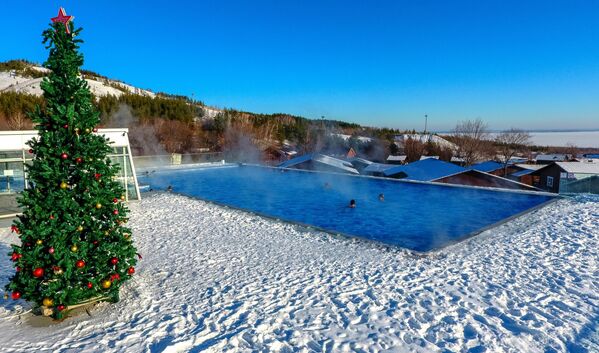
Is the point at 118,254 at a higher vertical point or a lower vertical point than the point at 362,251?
higher

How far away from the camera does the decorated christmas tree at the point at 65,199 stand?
10.6 feet

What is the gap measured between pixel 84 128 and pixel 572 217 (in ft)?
32.6

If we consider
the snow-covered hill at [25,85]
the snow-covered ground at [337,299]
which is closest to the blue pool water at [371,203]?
the snow-covered ground at [337,299]

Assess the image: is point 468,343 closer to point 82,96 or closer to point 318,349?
point 318,349

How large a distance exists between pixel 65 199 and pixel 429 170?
63.7 feet

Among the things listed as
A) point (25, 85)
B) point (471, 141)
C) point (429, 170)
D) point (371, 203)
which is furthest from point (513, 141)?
point (25, 85)

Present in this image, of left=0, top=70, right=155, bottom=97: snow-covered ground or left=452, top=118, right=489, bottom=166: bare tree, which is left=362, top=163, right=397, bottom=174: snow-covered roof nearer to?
left=452, top=118, right=489, bottom=166: bare tree

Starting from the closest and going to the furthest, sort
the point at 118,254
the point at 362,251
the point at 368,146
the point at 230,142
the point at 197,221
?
1. the point at 118,254
2. the point at 362,251
3. the point at 197,221
4. the point at 230,142
5. the point at 368,146

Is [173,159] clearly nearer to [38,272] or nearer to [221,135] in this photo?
[221,135]

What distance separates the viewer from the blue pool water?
30.4 ft

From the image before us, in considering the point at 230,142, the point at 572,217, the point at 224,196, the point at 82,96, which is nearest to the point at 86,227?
the point at 82,96

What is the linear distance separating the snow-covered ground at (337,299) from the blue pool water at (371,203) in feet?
4.65

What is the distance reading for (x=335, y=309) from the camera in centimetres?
381

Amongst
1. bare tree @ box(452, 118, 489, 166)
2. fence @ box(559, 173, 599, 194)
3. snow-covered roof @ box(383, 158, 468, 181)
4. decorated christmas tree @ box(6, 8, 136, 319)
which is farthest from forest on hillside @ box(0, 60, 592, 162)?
decorated christmas tree @ box(6, 8, 136, 319)
